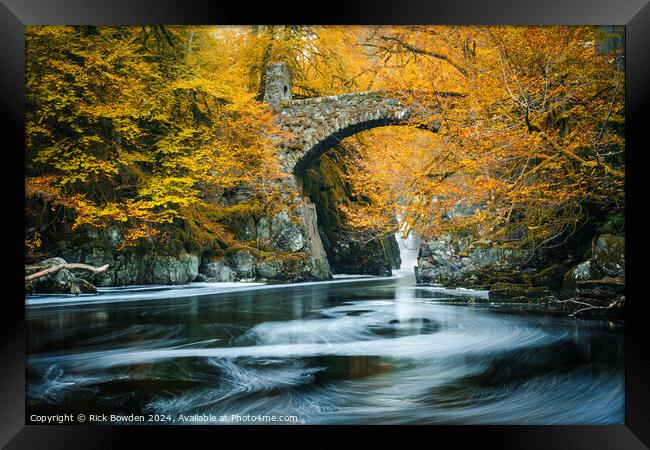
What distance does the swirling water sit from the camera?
2.63 meters

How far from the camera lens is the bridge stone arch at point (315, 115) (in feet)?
11.4

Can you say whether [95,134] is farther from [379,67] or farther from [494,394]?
[494,394]

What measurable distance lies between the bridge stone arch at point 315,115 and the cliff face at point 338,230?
137 mm

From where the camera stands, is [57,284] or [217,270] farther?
[217,270]

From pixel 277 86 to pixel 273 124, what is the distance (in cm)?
29

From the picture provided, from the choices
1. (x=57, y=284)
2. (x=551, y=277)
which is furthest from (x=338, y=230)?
(x=57, y=284)

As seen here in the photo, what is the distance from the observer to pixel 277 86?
11.4 ft

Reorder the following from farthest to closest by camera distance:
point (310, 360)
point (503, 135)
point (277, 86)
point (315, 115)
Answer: point (315, 115)
point (277, 86)
point (503, 135)
point (310, 360)

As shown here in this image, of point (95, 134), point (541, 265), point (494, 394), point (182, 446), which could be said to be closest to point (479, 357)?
point (494, 394)

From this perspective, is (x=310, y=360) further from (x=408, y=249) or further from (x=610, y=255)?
(x=610, y=255)

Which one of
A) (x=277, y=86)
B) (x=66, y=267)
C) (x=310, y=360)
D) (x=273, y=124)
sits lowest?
(x=310, y=360)

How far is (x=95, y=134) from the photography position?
3.12m
